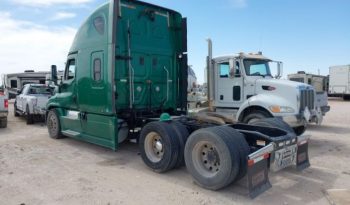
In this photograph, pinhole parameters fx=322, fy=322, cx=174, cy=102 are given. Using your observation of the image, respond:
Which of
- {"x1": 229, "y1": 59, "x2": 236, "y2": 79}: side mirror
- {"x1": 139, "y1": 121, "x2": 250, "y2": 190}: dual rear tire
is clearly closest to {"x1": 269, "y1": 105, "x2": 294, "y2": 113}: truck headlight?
Result: {"x1": 229, "y1": 59, "x2": 236, "y2": 79}: side mirror

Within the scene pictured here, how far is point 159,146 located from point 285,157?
89.0 inches

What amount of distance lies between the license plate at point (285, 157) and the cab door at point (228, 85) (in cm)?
419

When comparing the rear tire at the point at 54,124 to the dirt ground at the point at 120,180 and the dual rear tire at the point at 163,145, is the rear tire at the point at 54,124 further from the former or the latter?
the dual rear tire at the point at 163,145

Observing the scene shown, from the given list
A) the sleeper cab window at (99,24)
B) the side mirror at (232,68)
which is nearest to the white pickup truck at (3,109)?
the sleeper cab window at (99,24)

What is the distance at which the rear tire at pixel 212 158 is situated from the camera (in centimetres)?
478

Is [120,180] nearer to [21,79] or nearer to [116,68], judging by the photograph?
[116,68]

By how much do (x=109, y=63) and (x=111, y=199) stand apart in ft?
10.6

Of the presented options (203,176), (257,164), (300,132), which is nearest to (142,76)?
(203,176)

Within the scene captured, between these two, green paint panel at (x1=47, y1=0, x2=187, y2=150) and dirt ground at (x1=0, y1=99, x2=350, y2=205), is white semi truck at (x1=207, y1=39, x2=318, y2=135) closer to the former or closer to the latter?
dirt ground at (x1=0, y1=99, x2=350, y2=205)

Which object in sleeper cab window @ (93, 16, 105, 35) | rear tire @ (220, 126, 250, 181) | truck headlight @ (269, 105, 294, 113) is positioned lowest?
rear tire @ (220, 126, 250, 181)

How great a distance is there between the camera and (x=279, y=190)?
16.6 feet

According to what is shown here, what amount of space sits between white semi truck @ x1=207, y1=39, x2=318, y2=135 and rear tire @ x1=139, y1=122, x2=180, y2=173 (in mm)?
3081

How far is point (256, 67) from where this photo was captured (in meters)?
9.63

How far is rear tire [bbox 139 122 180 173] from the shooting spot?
18.9 ft
